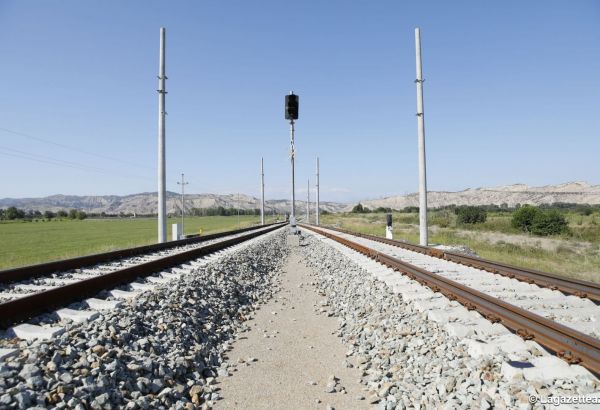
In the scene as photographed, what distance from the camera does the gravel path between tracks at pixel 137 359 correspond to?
12.1 ft

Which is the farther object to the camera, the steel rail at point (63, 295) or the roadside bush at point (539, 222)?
the roadside bush at point (539, 222)

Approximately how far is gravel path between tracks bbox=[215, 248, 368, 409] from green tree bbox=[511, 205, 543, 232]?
42984mm

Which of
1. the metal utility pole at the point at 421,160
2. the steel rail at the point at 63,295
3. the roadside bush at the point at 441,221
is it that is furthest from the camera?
the roadside bush at the point at 441,221

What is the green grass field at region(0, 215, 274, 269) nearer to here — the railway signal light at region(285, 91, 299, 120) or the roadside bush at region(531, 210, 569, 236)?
the railway signal light at region(285, 91, 299, 120)

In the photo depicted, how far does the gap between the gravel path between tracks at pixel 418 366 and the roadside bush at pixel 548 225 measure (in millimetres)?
40421

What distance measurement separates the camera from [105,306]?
21.1 ft

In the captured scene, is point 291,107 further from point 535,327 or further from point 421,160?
point 535,327

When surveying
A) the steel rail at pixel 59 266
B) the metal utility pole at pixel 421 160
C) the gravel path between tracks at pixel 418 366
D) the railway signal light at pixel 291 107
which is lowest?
the gravel path between tracks at pixel 418 366

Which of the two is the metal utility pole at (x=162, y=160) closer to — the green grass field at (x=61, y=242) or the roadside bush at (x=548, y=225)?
→ the green grass field at (x=61, y=242)

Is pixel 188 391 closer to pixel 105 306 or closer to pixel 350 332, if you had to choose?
pixel 105 306

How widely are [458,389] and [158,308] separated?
16.0 feet

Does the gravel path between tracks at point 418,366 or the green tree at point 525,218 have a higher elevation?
the green tree at point 525,218

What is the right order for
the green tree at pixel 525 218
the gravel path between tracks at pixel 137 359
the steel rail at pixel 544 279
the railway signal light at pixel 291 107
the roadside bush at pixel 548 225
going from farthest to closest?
the green tree at pixel 525 218
the roadside bush at pixel 548 225
the railway signal light at pixel 291 107
the steel rail at pixel 544 279
the gravel path between tracks at pixel 137 359

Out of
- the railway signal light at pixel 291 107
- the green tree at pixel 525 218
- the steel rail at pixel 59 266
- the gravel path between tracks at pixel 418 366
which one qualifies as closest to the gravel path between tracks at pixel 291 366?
the gravel path between tracks at pixel 418 366
